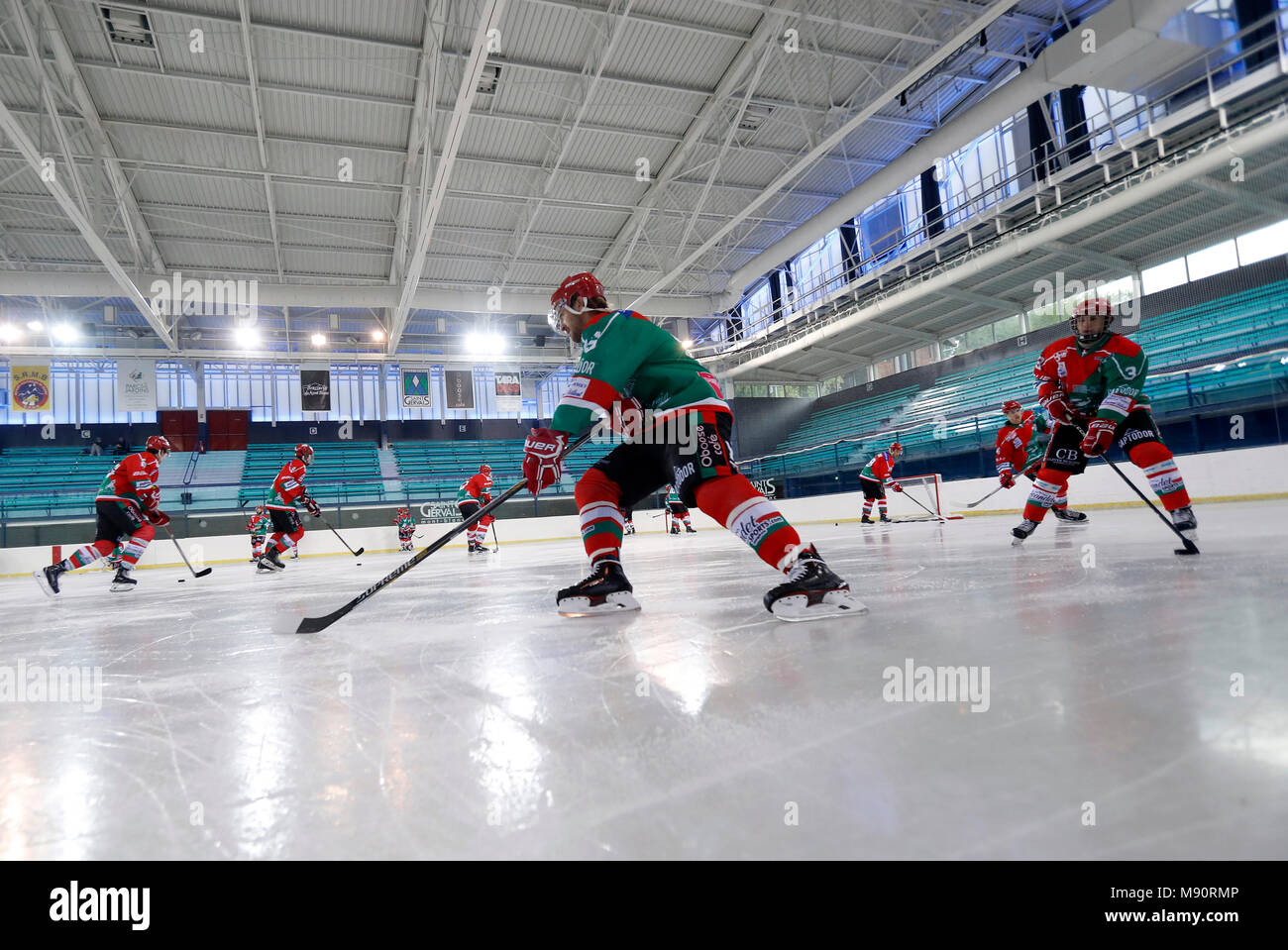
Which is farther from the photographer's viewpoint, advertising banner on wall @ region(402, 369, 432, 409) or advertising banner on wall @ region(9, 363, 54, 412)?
advertising banner on wall @ region(402, 369, 432, 409)

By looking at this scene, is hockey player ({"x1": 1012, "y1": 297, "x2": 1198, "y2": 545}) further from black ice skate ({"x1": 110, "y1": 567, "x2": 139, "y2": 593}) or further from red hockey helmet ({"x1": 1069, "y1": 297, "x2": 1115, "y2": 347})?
black ice skate ({"x1": 110, "y1": 567, "x2": 139, "y2": 593})

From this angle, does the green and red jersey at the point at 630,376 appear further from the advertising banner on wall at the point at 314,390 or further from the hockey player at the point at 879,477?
the advertising banner on wall at the point at 314,390

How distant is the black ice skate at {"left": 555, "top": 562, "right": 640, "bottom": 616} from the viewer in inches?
112

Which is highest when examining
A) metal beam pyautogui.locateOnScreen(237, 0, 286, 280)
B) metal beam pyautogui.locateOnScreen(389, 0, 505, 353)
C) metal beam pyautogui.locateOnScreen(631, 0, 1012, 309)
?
metal beam pyautogui.locateOnScreen(237, 0, 286, 280)

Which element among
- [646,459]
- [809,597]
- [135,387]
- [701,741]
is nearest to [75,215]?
[135,387]

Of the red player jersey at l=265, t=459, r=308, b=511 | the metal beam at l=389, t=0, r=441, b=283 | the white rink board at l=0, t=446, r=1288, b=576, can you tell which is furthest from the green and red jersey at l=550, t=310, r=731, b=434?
the white rink board at l=0, t=446, r=1288, b=576

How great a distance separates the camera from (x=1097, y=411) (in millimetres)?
4387

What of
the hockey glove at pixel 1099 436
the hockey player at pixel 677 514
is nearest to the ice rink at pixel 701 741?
the hockey glove at pixel 1099 436

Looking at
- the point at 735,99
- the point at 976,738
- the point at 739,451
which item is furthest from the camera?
the point at 739,451

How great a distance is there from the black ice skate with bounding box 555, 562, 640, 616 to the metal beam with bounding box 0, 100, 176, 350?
10.5 metres

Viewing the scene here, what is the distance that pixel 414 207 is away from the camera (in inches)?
562
